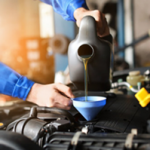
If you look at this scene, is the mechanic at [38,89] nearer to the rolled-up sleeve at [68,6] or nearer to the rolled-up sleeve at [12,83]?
the rolled-up sleeve at [12,83]

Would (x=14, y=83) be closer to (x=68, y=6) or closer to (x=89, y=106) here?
(x=89, y=106)

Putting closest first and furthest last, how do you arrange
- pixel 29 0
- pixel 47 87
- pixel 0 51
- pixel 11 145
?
pixel 11 145
pixel 47 87
pixel 0 51
pixel 29 0

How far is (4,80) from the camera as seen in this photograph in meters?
0.86

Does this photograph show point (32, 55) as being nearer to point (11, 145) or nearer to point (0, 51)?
point (0, 51)

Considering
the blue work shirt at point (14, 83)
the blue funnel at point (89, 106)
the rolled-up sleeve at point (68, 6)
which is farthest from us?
the rolled-up sleeve at point (68, 6)

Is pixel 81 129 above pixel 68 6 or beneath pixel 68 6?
beneath

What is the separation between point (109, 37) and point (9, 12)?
12.0ft

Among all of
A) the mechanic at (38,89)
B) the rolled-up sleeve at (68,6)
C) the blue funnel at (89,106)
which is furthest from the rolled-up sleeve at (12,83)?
the rolled-up sleeve at (68,6)

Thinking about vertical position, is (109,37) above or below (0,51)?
Answer: below

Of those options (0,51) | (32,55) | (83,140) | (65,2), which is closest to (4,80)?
(83,140)

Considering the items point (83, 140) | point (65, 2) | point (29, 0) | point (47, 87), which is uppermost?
point (29, 0)

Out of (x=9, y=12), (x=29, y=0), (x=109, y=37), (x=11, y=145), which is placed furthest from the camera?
(x=29, y=0)

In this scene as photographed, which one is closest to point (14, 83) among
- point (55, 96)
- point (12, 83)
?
point (12, 83)

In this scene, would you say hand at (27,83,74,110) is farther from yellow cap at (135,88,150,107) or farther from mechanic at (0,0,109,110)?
yellow cap at (135,88,150,107)
